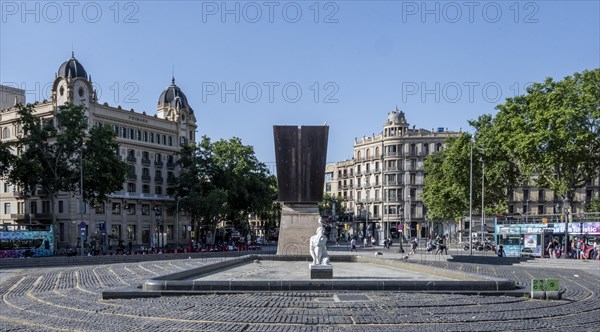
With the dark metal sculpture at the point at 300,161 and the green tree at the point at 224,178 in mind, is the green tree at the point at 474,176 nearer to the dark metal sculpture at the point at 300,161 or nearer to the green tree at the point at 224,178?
the green tree at the point at 224,178

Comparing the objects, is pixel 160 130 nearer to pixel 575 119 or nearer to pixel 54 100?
pixel 54 100

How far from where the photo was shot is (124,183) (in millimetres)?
68125

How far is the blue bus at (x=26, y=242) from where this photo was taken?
4406 cm

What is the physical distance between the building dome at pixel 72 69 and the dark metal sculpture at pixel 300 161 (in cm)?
3890

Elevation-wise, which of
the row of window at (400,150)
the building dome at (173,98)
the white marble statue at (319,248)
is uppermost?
the building dome at (173,98)

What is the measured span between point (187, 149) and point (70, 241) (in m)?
16.3

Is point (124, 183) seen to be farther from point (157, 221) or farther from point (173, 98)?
point (173, 98)

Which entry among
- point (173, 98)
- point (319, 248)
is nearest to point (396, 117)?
point (173, 98)

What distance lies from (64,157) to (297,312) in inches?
1651

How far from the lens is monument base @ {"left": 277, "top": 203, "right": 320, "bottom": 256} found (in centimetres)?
3297

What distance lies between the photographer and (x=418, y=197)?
311 feet

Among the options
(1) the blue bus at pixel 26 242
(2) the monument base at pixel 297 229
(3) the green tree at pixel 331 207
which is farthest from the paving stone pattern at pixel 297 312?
(3) the green tree at pixel 331 207

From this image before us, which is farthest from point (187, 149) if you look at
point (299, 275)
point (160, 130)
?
point (299, 275)

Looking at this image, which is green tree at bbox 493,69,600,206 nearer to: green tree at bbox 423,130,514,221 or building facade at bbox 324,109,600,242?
green tree at bbox 423,130,514,221
